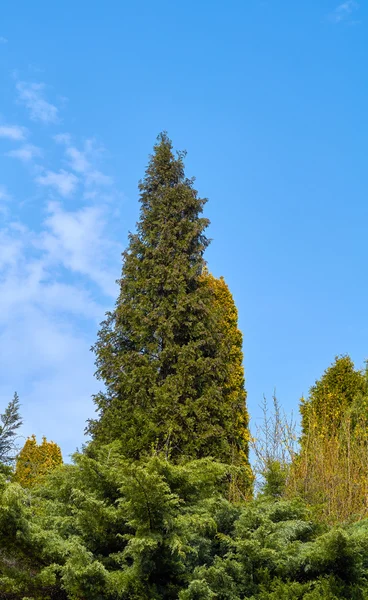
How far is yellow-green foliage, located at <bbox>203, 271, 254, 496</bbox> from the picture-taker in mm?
10698

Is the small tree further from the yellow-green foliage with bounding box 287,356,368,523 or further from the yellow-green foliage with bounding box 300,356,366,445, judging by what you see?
the yellow-green foliage with bounding box 300,356,366,445

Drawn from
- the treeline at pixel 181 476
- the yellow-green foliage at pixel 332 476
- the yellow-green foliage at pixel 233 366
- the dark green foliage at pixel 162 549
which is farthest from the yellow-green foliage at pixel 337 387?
the dark green foliage at pixel 162 549

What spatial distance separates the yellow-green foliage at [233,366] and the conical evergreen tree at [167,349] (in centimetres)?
4

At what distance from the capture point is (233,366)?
11.7 m

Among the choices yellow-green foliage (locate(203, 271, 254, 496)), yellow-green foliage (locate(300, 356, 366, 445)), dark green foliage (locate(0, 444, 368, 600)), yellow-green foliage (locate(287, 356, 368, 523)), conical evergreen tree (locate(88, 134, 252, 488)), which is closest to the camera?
dark green foliage (locate(0, 444, 368, 600))

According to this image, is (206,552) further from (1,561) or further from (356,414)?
(356,414)

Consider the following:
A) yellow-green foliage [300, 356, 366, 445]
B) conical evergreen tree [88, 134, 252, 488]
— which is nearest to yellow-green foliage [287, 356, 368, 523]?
conical evergreen tree [88, 134, 252, 488]

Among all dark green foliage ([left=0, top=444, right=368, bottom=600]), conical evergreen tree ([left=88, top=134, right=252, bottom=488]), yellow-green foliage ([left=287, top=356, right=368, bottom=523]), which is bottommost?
dark green foliage ([left=0, top=444, right=368, bottom=600])

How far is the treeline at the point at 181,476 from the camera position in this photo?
4523 millimetres

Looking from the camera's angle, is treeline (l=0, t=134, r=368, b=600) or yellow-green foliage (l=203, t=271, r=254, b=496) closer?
treeline (l=0, t=134, r=368, b=600)

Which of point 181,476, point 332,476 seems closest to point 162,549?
point 181,476

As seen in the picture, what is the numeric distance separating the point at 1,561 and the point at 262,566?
228cm

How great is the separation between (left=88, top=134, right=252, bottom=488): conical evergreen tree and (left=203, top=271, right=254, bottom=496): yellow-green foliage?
0.14 ft

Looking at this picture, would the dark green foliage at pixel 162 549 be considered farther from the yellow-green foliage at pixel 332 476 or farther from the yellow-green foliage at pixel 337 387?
the yellow-green foliage at pixel 337 387
